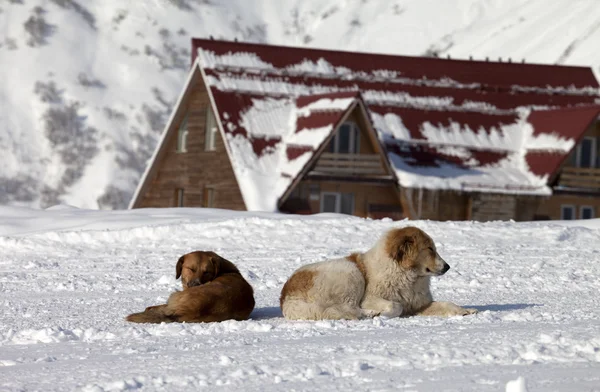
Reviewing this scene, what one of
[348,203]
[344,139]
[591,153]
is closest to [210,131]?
[344,139]

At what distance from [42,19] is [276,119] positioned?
63.5 meters

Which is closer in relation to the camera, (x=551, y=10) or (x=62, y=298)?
(x=62, y=298)

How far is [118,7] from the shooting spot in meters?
100

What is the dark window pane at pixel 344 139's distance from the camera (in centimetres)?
3456

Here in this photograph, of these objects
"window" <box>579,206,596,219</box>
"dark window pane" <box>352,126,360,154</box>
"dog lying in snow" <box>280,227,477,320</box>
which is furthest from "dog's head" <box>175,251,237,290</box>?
"window" <box>579,206,596,219</box>

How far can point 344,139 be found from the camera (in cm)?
3462

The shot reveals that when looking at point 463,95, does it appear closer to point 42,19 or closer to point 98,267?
point 98,267

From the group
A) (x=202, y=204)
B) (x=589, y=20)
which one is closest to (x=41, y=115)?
(x=589, y=20)

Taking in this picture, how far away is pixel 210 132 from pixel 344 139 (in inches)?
186

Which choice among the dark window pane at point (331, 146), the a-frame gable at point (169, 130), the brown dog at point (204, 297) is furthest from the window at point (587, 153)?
the brown dog at point (204, 297)

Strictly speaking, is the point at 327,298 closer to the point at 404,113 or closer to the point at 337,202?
the point at 337,202

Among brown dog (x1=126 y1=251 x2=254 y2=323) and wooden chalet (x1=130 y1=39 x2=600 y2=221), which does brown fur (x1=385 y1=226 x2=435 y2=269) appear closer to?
brown dog (x1=126 y1=251 x2=254 y2=323)

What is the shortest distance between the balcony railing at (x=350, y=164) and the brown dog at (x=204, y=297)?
22951 mm

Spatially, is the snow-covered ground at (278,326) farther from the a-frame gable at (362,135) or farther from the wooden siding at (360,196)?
the wooden siding at (360,196)
